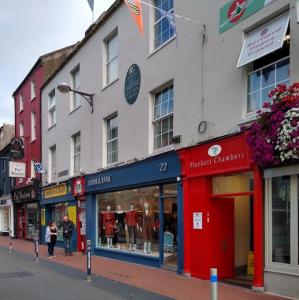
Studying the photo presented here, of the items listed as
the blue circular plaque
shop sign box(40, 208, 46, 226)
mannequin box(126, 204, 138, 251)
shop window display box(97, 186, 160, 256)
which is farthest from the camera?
shop sign box(40, 208, 46, 226)

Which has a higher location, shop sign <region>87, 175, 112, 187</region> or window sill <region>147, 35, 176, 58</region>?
window sill <region>147, 35, 176, 58</region>

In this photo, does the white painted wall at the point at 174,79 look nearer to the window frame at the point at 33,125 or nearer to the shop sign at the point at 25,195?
the shop sign at the point at 25,195

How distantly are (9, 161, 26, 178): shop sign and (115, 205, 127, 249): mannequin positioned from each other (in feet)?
46.3

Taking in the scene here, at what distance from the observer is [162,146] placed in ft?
50.4

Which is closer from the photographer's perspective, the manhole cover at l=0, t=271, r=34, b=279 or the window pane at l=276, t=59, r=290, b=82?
the window pane at l=276, t=59, r=290, b=82

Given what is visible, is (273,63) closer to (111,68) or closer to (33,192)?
(111,68)

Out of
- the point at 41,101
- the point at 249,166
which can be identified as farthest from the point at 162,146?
the point at 41,101

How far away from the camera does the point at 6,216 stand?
1535 inches

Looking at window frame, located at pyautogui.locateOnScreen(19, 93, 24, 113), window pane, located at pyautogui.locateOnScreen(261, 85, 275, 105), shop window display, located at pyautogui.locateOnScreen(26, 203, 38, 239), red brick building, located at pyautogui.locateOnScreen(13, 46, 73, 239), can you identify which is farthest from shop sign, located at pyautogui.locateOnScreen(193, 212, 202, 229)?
window frame, located at pyautogui.locateOnScreen(19, 93, 24, 113)

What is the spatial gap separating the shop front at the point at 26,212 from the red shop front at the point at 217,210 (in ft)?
52.7

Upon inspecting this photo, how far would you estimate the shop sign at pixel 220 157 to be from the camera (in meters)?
11.2

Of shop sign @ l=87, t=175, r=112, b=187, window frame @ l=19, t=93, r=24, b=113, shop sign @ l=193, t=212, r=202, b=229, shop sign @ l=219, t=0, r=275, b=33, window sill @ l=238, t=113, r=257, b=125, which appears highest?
window frame @ l=19, t=93, r=24, b=113

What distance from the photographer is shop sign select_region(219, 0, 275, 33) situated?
11.1 metres

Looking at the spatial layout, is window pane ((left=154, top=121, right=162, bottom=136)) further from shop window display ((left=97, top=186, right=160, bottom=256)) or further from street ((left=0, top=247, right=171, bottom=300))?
street ((left=0, top=247, right=171, bottom=300))
